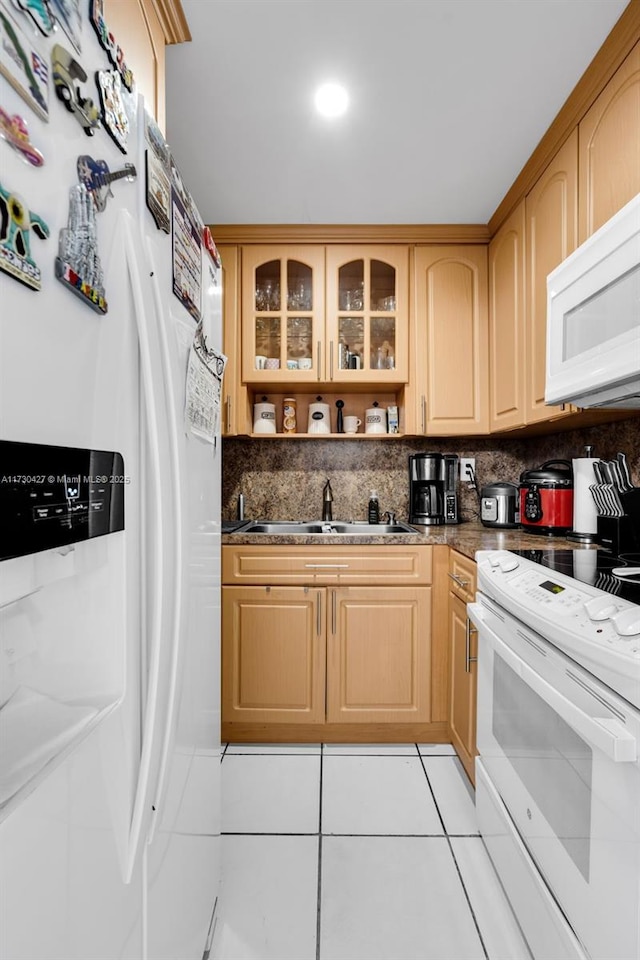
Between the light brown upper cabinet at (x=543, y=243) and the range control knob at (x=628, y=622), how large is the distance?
100 centimetres

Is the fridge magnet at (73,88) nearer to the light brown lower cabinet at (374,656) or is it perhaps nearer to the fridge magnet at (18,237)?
the fridge magnet at (18,237)

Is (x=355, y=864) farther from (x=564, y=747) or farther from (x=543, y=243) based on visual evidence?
(x=543, y=243)

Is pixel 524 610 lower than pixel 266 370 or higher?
lower

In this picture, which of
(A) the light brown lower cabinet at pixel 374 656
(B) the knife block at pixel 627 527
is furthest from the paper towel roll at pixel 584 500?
(A) the light brown lower cabinet at pixel 374 656

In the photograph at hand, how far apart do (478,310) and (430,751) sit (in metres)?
2.07

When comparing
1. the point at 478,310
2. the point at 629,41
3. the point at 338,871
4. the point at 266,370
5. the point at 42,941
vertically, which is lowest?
the point at 338,871

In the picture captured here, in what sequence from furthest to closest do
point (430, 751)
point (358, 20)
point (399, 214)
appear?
1. point (399, 214)
2. point (430, 751)
3. point (358, 20)

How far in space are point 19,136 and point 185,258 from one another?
495 millimetres

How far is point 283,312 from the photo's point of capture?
241 cm

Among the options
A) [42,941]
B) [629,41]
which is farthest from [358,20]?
[42,941]

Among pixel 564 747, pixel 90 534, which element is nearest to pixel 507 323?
pixel 564 747

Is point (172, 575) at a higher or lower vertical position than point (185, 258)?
lower

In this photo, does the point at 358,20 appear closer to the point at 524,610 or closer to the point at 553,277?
the point at 553,277

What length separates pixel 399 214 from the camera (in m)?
2.26
